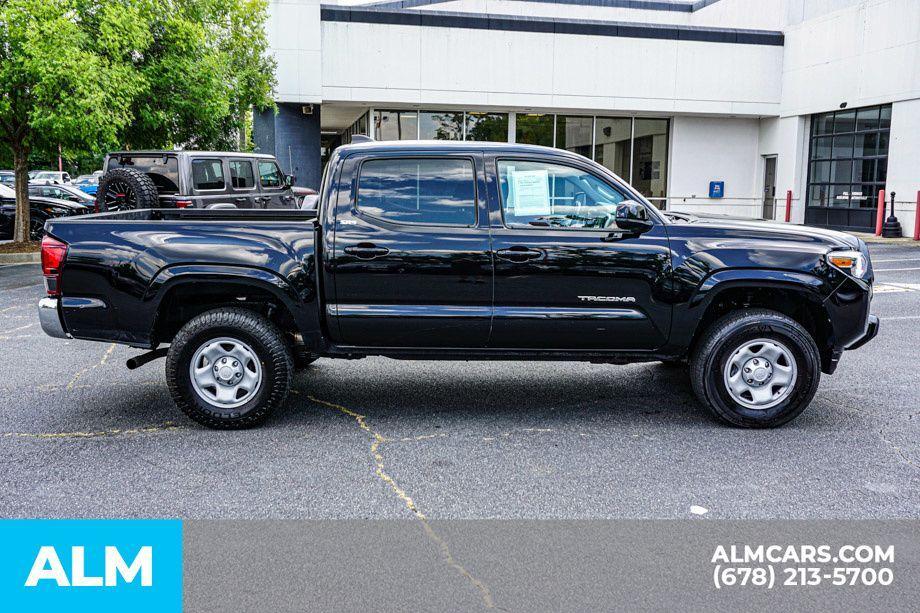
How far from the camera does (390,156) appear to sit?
5.72m

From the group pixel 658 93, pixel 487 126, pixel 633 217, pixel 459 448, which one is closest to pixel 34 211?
pixel 487 126

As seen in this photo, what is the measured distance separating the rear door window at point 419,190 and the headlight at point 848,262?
245 cm

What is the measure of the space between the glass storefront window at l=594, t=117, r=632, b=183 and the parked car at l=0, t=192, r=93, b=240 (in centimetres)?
1522

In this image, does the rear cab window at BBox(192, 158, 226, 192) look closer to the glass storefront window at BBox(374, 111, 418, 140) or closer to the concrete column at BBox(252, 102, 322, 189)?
the concrete column at BBox(252, 102, 322, 189)

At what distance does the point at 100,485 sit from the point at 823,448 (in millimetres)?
A: 4387

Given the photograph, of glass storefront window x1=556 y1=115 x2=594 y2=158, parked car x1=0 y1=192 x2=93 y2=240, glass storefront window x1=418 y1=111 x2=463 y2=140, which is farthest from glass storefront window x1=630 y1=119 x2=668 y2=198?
parked car x1=0 y1=192 x2=93 y2=240

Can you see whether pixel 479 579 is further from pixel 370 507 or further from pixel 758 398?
pixel 758 398

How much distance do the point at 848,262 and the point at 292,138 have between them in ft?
66.8

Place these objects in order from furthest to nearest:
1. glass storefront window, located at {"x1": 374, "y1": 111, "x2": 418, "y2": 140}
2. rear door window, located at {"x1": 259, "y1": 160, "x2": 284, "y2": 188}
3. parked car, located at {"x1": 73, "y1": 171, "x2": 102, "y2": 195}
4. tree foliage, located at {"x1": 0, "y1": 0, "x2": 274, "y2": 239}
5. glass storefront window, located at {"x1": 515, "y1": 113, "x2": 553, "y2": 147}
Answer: parked car, located at {"x1": 73, "y1": 171, "x2": 102, "y2": 195}
glass storefront window, located at {"x1": 515, "y1": 113, "x2": 553, "y2": 147}
glass storefront window, located at {"x1": 374, "y1": 111, "x2": 418, "y2": 140}
rear door window, located at {"x1": 259, "y1": 160, "x2": 284, "y2": 188}
tree foliage, located at {"x1": 0, "y1": 0, "x2": 274, "y2": 239}

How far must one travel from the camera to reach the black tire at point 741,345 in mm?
5527

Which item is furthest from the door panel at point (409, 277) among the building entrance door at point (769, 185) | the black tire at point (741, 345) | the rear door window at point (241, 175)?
the building entrance door at point (769, 185)

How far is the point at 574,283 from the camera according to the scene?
5.52m

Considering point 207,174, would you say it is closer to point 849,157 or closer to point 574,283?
point 574,283

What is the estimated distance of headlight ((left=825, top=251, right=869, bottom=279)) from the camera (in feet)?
18.2
